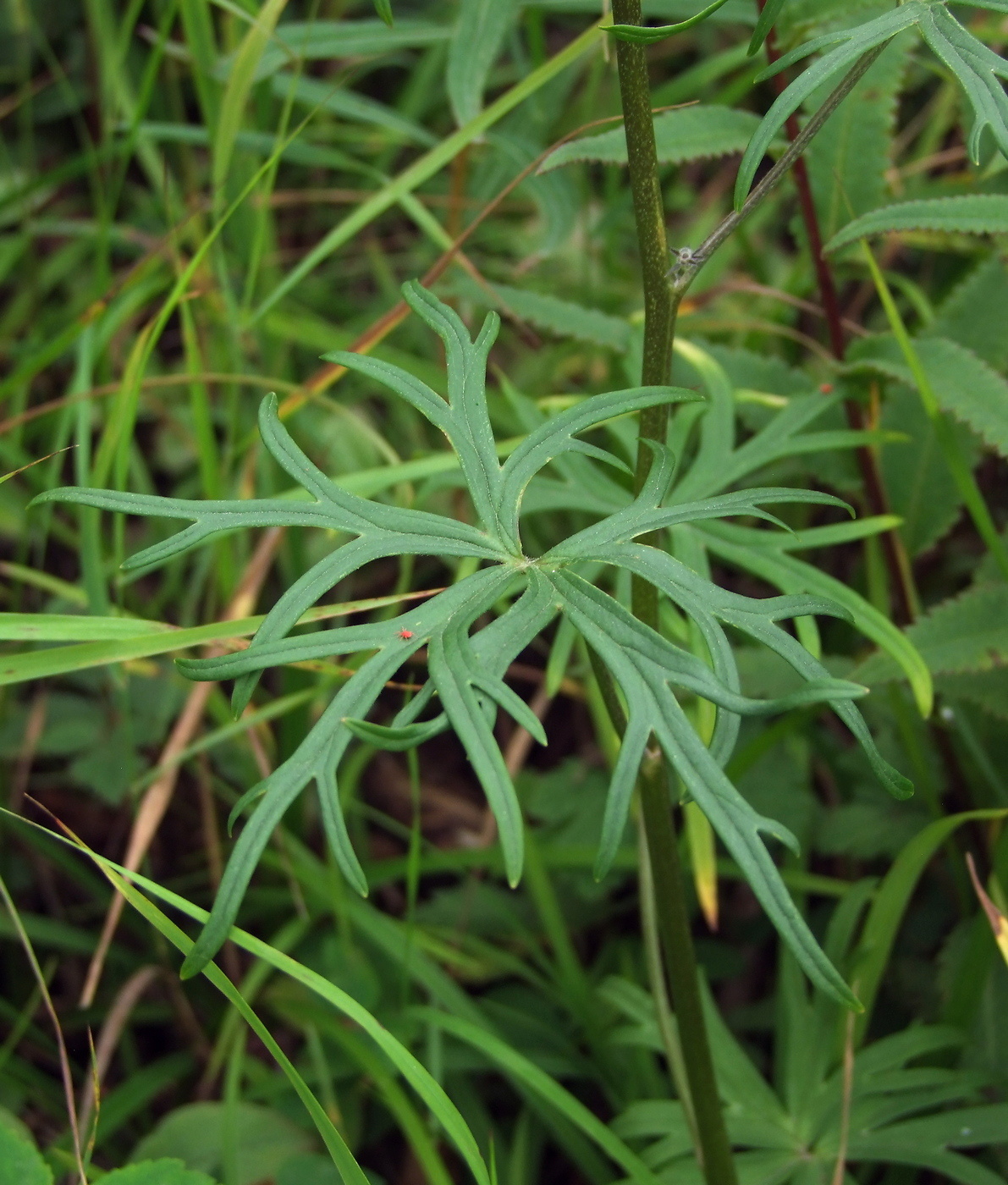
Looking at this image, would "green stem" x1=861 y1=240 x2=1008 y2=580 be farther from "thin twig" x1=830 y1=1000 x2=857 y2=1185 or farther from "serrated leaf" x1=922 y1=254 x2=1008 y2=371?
"thin twig" x1=830 y1=1000 x2=857 y2=1185

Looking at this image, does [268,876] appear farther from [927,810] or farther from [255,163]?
[255,163]

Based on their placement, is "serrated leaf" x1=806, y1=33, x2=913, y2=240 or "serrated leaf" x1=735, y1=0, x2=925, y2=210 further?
"serrated leaf" x1=806, y1=33, x2=913, y2=240

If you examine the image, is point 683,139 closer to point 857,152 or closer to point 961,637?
point 857,152

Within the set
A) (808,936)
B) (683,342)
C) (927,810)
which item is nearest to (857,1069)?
(927,810)

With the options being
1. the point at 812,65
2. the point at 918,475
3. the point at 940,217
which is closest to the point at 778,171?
the point at 812,65

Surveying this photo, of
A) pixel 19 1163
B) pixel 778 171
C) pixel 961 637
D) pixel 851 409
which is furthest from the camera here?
pixel 851 409

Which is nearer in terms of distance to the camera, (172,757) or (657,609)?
(657,609)

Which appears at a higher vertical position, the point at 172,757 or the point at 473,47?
the point at 473,47

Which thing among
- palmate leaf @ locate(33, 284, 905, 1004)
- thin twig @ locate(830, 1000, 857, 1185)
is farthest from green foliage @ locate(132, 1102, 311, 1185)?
palmate leaf @ locate(33, 284, 905, 1004)

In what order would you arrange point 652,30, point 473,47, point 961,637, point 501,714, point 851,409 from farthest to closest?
point 501,714 < point 851,409 < point 473,47 < point 961,637 < point 652,30
